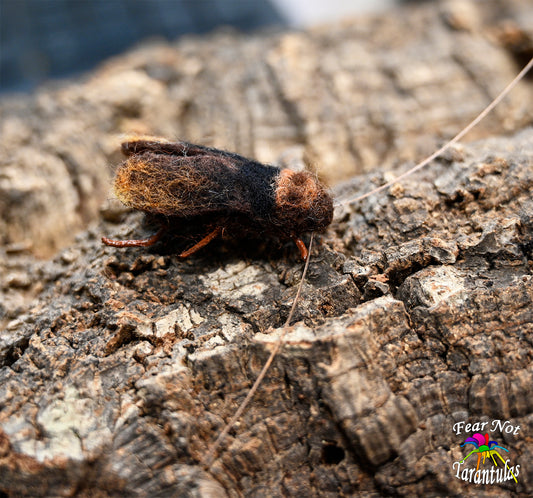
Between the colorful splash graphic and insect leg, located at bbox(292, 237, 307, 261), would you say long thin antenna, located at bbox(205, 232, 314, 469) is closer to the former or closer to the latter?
insect leg, located at bbox(292, 237, 307, 261)

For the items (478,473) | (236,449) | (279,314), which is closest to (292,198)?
(279,314)

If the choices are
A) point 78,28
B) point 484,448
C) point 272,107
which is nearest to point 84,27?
point 78,28

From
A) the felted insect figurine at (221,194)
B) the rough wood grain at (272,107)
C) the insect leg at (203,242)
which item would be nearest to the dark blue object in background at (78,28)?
the rough wood grain at (272,107)

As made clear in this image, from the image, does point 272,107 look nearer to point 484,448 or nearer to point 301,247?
point 301,247

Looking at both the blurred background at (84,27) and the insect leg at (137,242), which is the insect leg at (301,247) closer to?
the insect leg at (137,242)

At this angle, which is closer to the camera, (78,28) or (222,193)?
(222,193)

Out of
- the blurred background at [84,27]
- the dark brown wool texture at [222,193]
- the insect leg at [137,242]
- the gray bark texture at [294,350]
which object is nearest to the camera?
the gray bark texture at [294,350]
